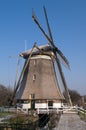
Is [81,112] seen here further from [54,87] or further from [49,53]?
[49,53]

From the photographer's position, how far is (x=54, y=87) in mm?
32156

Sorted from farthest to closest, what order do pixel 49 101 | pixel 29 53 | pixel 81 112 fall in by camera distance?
1. pixel 29 53
2. pixel 49 101
3. pixel 81 112

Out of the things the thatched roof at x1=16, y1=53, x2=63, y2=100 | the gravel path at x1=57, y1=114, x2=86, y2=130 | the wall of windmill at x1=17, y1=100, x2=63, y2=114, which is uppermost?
the thatched roof at x1=16, y1=53, x2=63, y2=100

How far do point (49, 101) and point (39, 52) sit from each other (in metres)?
5.63

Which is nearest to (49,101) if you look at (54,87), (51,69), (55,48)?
(54,87)

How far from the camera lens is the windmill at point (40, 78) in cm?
3128

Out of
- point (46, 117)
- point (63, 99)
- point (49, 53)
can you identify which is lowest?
point (46, 117)

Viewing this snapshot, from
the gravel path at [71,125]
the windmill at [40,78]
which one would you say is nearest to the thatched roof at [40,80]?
the windmill at [40,78]

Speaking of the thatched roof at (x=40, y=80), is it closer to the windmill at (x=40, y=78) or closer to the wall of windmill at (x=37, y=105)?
the windmill at (x=40, y=78)

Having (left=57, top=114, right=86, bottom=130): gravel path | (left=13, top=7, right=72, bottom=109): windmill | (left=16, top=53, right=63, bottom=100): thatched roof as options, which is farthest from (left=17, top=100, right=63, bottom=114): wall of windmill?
(left=57, top=114, right=86, bottom=130): gravel path

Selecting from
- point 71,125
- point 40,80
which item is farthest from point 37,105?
point 71,125

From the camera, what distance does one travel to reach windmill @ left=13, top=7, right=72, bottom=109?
103 feet

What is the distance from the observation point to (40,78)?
31.9 m

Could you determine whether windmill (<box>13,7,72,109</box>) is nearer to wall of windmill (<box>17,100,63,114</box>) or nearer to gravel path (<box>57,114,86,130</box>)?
wall of windmill (<box>17,100,63,114</box>)
